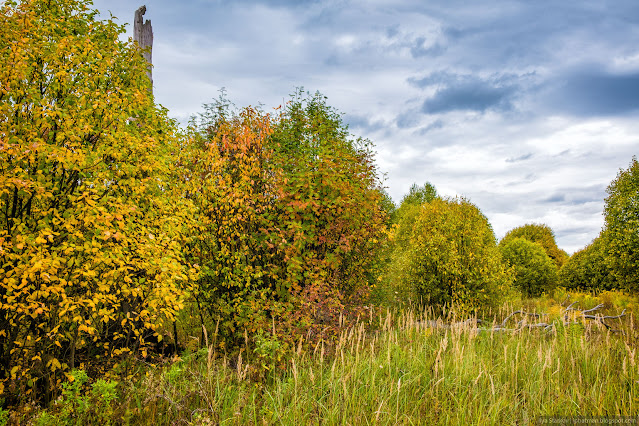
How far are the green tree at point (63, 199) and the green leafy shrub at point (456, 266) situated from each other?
7.05 m

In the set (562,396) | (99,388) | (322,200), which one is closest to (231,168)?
(322,200)

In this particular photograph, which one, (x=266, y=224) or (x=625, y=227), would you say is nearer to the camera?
(x=266, y=224)

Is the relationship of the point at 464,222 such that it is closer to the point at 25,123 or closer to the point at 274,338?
the point at 274,338

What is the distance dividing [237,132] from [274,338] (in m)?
3.92

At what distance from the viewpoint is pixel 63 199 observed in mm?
4605

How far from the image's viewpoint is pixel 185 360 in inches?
221

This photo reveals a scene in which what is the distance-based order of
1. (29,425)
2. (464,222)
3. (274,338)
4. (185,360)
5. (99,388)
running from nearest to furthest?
(29,425) < (99,388) < (274,338) < (185,360) < (464,222)

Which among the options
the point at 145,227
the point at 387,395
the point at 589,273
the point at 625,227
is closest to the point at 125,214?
the point at 145,227

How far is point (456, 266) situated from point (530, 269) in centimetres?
1560

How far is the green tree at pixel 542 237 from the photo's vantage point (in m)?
33.1

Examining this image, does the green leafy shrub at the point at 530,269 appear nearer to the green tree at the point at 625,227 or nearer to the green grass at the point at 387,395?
the green tree at the point at 625,227

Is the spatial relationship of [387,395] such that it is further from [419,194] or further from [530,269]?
[419,194]

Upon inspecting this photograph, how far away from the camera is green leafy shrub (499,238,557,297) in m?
22.8

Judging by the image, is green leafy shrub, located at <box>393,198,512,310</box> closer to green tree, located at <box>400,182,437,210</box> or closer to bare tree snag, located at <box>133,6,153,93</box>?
bare tree snag, located at <box>133,6,153,93</box>
